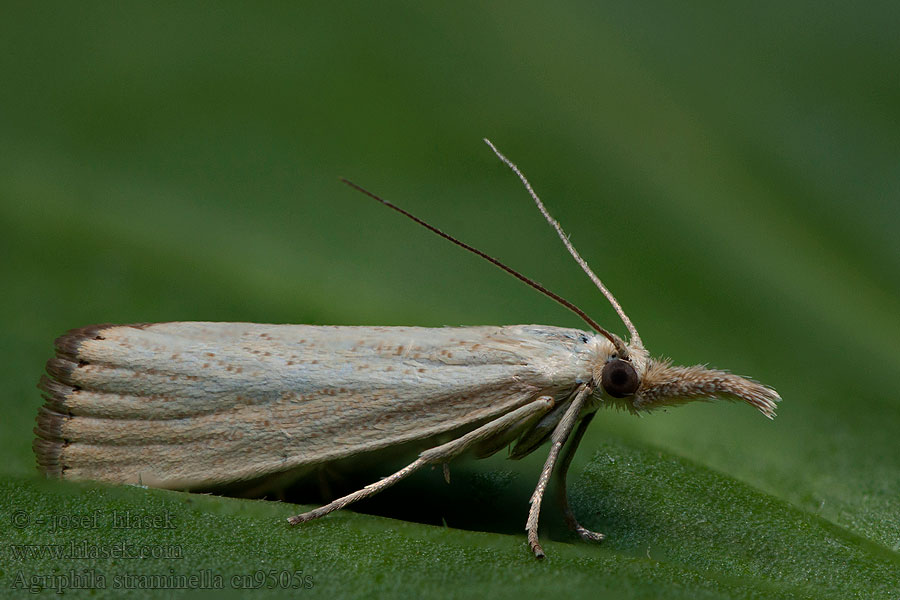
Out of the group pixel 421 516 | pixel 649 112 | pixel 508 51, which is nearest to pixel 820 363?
pixel 649 112

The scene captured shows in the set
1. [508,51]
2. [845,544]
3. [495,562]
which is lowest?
[495,562]

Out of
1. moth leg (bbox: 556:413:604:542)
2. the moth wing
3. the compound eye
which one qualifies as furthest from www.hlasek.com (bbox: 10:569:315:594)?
the compound eye

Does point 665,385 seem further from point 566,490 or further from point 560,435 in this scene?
point 566,490

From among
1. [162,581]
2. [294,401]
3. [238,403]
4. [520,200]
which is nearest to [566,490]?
[294,401]

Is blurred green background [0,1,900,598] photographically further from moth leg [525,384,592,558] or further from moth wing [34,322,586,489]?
moth wing [34,322,586,489]

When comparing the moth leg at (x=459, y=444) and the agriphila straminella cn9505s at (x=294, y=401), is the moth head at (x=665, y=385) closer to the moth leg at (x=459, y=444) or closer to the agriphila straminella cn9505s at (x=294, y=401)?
the agriphila straminella cn9505s at (x=294, y=401)

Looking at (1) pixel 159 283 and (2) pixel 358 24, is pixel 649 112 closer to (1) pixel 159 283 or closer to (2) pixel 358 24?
(2) pixel 358 24
